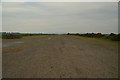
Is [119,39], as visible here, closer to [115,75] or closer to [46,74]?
[115,75]

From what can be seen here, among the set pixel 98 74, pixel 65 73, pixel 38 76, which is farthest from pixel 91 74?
pixel 38 76

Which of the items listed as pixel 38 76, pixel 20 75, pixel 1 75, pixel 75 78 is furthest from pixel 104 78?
pixel 1 75

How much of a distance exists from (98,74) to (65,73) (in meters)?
1.17

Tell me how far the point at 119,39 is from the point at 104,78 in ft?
56.1

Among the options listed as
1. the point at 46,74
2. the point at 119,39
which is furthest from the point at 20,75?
Answer: the point at 119,39

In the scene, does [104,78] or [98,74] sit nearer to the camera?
[104,78]

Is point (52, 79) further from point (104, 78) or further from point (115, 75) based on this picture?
point (115, 75)

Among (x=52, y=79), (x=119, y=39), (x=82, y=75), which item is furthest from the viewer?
(x=119, y=39)

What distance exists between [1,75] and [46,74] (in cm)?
163

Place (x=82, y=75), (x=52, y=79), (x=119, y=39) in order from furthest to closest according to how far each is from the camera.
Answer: (x=119, y=39), (x=82, y=75), (x=52, y=79)

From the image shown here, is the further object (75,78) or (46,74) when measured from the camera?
(46,74)

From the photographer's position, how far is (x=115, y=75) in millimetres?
3678

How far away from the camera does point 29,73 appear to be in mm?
3777

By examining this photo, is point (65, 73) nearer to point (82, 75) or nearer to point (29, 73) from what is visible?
point (82, 75)
